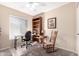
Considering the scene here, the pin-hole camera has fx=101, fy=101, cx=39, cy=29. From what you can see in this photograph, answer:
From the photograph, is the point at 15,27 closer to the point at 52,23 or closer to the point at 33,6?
the point at 33,6

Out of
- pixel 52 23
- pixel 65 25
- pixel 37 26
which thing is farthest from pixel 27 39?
pixel 65 25

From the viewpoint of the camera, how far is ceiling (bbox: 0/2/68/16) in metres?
2.13

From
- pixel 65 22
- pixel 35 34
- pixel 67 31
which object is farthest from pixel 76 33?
pixel 35 34

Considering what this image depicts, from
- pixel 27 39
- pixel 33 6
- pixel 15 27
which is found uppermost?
pixel 33 6

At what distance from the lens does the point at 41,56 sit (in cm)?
216

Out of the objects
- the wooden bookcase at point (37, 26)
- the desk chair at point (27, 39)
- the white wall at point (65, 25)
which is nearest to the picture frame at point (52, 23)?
the white wall at point (65, 25)

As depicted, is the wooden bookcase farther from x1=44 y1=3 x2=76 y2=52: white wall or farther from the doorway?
x1=44 y1=3 x2=76 y2=52: white wall

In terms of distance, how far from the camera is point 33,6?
7.13ft

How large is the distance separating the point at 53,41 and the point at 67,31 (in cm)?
36

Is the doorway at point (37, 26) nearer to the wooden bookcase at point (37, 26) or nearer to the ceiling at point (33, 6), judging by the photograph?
the wooden bookcase at point (37, 26)

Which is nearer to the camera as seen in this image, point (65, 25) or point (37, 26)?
point (65, 25)

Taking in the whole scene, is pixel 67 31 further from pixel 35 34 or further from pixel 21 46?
pixel 21 46

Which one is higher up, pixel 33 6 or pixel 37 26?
pixel 33 6

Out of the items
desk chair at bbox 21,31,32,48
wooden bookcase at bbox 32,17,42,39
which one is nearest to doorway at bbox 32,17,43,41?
wooden bookcase at bbox 32,17,42,39
